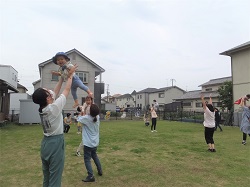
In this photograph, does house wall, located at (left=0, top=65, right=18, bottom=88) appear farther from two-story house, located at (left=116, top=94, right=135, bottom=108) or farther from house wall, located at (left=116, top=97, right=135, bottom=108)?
house wall, located at (left=116, top=97, right=135, bottom=108)

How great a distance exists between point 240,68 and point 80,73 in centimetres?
1698

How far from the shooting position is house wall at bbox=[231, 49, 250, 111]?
20125mm

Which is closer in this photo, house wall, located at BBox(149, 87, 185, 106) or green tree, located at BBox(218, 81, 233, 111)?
green tree, located at BBox(218, 81, 233, 111)

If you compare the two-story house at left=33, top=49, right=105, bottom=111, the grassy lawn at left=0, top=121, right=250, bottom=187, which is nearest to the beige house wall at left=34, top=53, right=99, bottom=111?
the two-story house at left=33, top=49, right=105, bottom=111

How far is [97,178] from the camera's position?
5375 mm

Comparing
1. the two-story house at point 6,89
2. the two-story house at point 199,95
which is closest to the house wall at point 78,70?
the two-story house at point 6,89

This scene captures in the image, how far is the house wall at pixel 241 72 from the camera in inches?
792

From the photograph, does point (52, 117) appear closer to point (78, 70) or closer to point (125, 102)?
point (78, 70)

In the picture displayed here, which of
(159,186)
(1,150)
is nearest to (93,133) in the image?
(159,186)

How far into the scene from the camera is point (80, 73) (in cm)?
2795

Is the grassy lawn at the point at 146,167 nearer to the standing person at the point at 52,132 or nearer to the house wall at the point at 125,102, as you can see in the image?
the standing person at the point at 52,132

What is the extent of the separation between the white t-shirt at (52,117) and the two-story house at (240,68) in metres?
20.1

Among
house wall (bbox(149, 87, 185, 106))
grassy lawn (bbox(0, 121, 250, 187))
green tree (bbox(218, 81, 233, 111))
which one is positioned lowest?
grassy lawn (bbox(0, 121, 250, 187))

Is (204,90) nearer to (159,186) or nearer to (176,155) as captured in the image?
(176,155)
